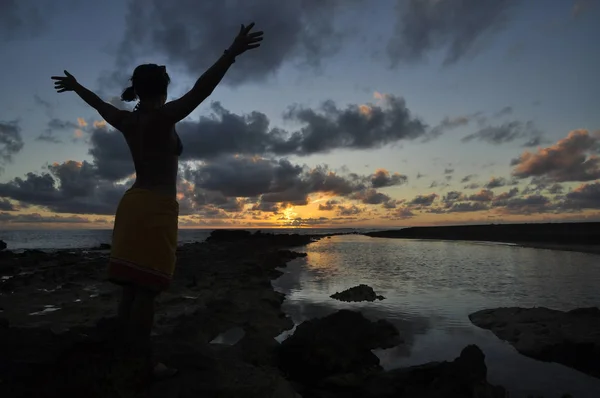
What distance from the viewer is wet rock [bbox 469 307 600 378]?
689 cm

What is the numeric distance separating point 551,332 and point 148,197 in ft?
28.0

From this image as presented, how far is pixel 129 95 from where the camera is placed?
340 centimetres

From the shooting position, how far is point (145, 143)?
3.25 metres

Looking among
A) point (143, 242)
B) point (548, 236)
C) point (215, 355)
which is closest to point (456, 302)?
point (215, 355)

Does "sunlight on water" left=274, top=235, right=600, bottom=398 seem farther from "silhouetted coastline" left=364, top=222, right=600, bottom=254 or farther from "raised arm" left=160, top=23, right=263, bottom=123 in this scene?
"silhouetted coastline" left=364, top=222, right=600, bottom=254

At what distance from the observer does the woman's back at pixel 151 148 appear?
10.5ft

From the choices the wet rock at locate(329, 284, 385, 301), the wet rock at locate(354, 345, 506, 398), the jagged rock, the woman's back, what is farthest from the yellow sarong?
the wet rock at locate(329, 284, 385, 301)

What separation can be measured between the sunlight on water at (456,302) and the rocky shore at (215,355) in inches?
30.7

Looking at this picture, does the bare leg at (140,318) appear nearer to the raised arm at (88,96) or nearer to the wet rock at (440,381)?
the raised arm at (88,96)

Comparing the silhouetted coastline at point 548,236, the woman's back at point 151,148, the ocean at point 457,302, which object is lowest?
the ocean at point 457,302

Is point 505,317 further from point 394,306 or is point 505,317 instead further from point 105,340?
point 105,340

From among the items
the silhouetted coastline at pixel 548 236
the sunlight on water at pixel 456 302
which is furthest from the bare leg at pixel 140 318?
the silhouetted coastline at pixel 548 236

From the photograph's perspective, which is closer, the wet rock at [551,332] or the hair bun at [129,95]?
the hair bun at [129,95]

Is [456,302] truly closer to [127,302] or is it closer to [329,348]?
[329,348]
